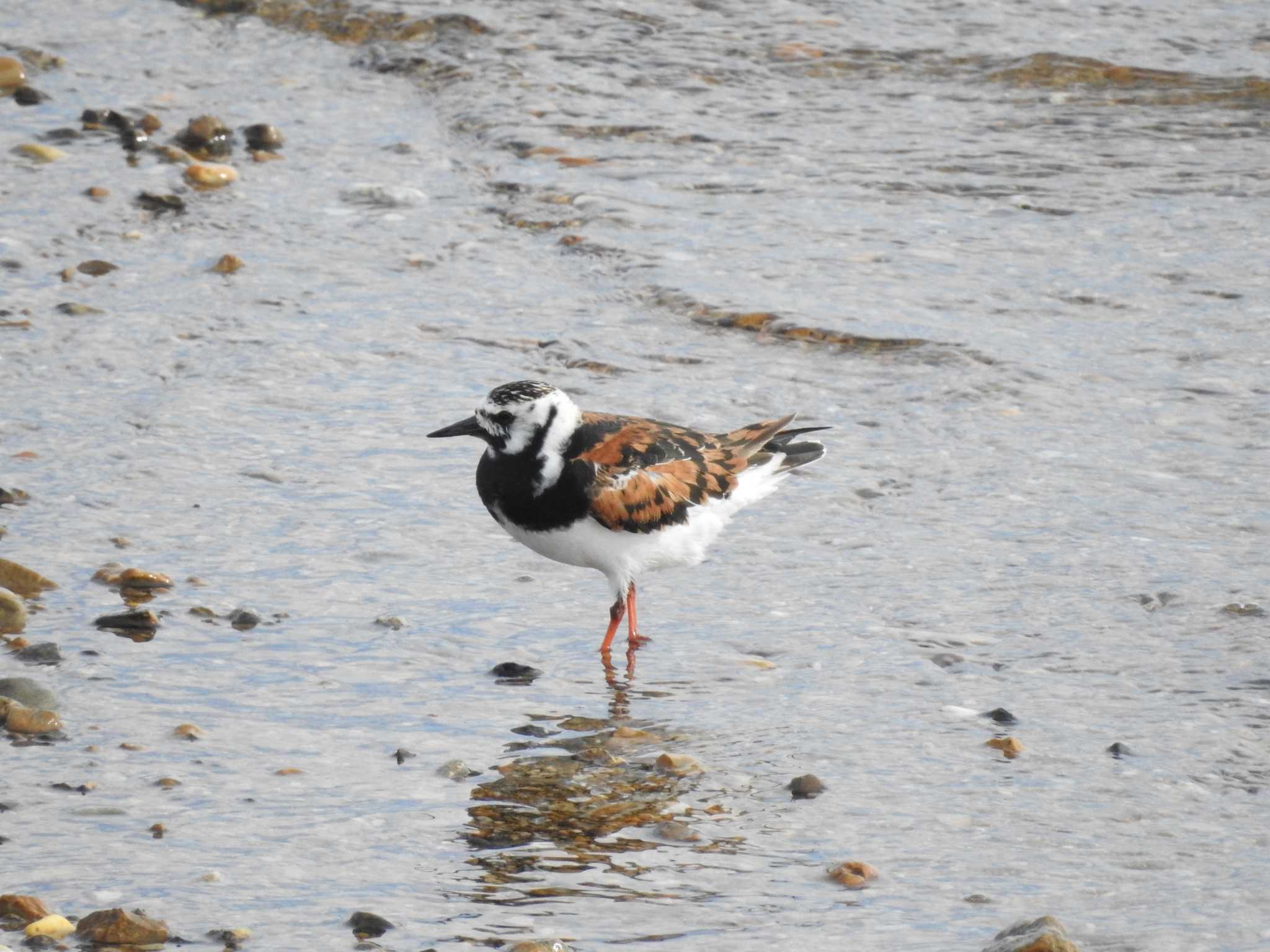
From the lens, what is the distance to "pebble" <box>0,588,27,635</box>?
201 inches

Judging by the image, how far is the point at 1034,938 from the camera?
11.8 ft

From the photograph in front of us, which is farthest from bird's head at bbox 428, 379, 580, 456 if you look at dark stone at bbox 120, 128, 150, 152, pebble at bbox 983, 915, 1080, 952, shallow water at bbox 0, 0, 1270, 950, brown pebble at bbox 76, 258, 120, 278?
dark stone at bbox 120, 128, 150, 152

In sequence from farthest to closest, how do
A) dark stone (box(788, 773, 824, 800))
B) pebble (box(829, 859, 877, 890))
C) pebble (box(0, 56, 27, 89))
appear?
1. pebble (box(0, 56, 27, 89))
2. dark stone (box(788, 773, 824, 800))
3. pebble (box(829, 859, 877, 890))

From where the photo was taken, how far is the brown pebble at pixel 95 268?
8.12 meters

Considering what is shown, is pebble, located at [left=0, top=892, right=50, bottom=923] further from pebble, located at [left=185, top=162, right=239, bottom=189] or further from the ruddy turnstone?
pebble, located at [left=185, top=162, right=239, bottom=189]

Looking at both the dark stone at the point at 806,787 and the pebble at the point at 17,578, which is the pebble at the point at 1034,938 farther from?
the pebble at the point at 17,578

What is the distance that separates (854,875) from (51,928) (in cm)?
185

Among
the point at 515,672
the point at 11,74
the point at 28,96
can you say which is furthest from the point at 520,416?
the point at 11,74

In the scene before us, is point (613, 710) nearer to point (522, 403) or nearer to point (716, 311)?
point (522, 403)

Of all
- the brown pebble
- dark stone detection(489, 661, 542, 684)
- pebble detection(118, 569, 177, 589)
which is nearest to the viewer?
dark stone detection(489, 661, 542, 684)

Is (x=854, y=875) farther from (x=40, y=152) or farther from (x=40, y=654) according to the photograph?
(x=40, y=152)

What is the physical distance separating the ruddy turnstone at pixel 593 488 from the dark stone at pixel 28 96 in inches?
231

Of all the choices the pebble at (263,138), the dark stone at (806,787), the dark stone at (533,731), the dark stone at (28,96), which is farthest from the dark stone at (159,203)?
the dark stone at (806,787)

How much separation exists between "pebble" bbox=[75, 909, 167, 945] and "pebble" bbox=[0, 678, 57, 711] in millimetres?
1159
